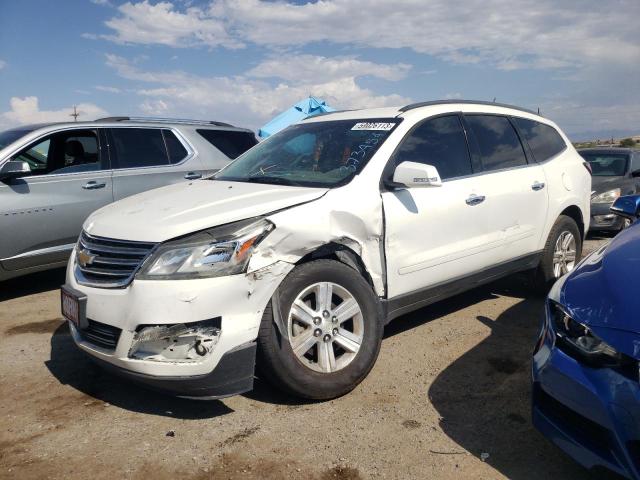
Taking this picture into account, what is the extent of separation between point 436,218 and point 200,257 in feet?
5.62

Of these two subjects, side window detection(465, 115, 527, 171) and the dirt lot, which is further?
side window detection(465, 115, 527, 171)

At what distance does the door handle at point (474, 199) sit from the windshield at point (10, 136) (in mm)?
4383

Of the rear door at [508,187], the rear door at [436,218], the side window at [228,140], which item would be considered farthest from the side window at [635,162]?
the rear door at [436,218]

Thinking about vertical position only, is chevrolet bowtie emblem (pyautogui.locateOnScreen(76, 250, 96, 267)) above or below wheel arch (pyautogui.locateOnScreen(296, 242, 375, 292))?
above

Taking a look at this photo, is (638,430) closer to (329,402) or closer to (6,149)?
(329,402)

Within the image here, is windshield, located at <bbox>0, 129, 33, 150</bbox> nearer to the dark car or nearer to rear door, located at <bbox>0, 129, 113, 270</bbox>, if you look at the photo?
rear door, located at <bbox>0, 129, 113, 270</bbox>

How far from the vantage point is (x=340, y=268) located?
3217 mm

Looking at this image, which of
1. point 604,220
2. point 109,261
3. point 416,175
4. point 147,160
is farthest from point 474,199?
point 604,220

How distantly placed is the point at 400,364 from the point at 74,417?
2.04 meters

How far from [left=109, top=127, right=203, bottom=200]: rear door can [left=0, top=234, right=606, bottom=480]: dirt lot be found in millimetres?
2370

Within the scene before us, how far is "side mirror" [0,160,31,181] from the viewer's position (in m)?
5.15

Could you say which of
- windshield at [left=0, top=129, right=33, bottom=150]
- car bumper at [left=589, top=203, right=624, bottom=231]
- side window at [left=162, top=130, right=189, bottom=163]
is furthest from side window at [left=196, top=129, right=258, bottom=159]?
car bumper at [left=589, top=203, right=624, bottom=231]

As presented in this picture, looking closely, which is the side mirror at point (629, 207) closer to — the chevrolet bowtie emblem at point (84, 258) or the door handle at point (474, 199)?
the door handle at point (474, 199)

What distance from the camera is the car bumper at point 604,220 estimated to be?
8555 millimetres
